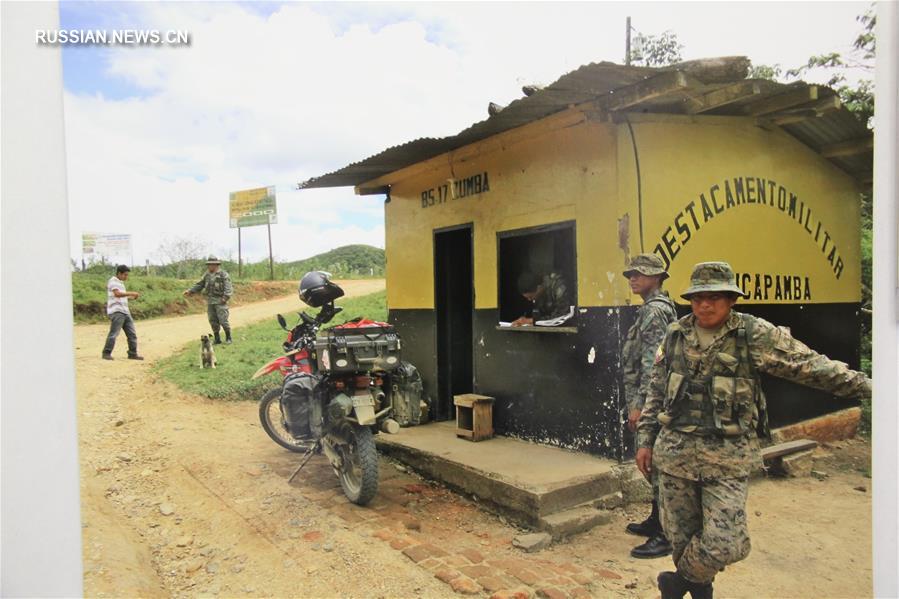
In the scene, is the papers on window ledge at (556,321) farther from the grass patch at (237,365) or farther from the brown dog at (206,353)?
the brown dog at (206,353)

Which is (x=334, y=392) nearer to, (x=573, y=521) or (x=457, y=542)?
(x=457, y=542)

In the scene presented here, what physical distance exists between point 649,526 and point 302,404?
101 inches

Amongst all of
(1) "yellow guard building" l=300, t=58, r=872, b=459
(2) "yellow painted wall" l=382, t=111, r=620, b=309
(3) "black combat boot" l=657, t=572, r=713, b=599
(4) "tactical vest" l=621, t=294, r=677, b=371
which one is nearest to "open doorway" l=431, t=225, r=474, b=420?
(2) "yellow painted wall" l=382, t=111, r=620, b=309

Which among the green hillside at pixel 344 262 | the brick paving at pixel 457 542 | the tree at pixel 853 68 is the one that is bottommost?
the brick paving at pixel 457 542

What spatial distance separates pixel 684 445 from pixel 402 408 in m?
2.14

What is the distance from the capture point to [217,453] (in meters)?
3.83

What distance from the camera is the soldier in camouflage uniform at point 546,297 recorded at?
17.0 feet

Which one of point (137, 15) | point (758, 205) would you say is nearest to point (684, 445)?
point (758, 205)

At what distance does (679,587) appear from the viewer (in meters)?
2.82

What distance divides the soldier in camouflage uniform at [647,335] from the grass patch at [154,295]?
2317 mm

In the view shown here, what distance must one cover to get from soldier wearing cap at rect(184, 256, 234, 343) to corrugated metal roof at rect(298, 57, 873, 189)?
826mm

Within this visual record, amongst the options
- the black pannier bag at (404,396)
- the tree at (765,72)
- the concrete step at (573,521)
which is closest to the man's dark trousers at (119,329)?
the black pannier bag at (404,396)

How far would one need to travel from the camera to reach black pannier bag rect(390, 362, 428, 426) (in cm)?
431

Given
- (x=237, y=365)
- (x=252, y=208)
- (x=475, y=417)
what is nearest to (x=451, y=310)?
(x=475, y=417)
